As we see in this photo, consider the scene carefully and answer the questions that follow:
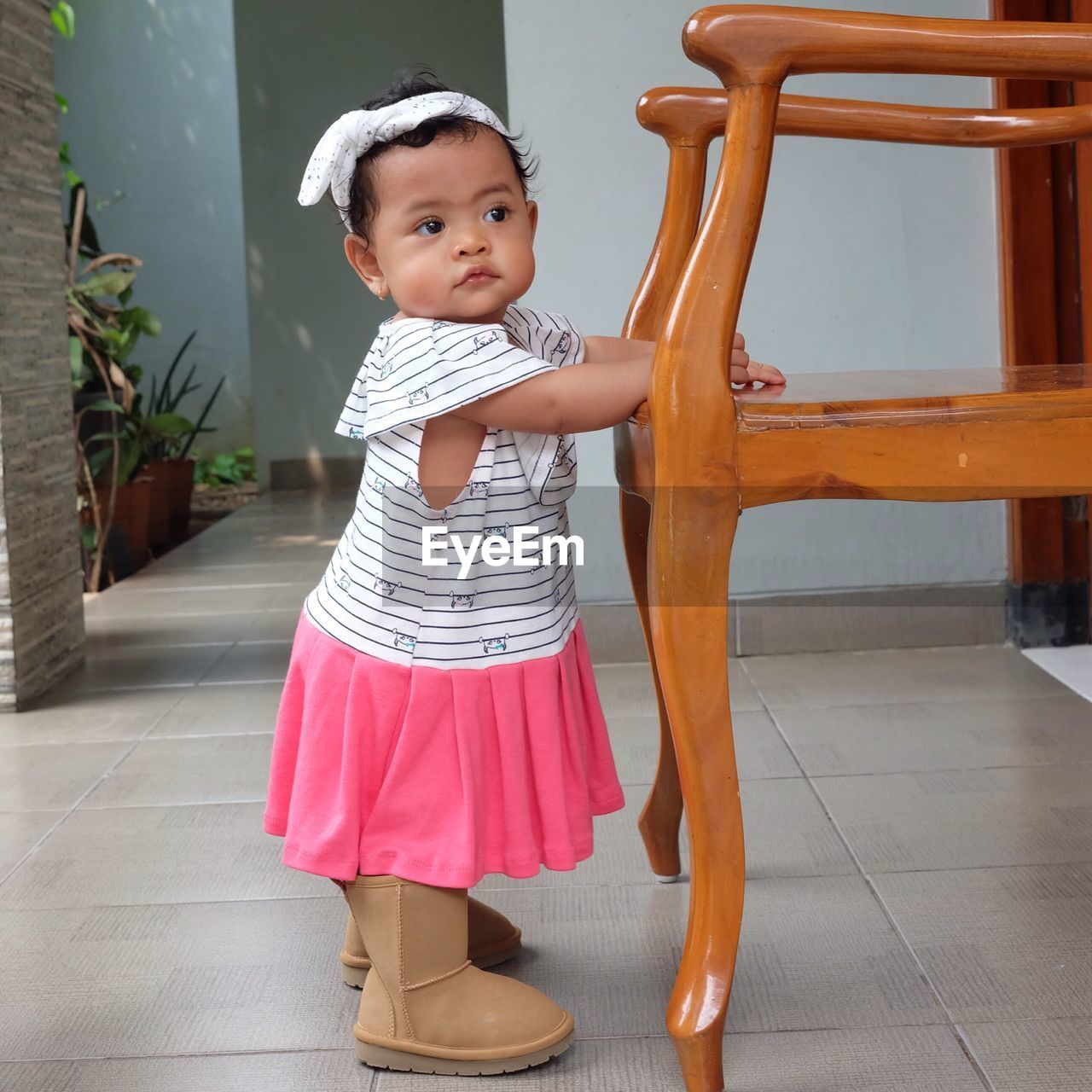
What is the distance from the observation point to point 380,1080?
3.09 ft

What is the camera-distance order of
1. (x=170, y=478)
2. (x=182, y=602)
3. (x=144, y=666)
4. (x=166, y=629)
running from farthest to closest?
(x=170, y=478) → (x=182, y=602) → (x=166, y=629) → (x=144, y=666)

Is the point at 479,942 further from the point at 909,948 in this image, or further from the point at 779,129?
the point at 779,129

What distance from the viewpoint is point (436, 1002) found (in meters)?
0.96

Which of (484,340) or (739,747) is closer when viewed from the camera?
(484,340)

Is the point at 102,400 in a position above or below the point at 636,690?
above

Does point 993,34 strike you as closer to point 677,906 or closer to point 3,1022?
point 677,906

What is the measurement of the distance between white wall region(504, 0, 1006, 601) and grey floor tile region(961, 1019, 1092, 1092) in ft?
3.96

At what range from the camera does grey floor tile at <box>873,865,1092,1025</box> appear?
100cm

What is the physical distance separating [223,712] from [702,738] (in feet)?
4.18

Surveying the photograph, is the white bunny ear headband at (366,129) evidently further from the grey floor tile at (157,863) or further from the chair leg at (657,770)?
the grey floor tile at (157,863)

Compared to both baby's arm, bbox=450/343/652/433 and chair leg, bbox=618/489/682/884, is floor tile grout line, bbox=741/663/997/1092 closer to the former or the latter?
chair leg, bbox=618/489/682/884

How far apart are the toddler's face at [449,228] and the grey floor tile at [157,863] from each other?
2.06ft

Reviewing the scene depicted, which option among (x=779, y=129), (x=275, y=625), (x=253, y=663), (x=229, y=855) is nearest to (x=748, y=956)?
(x=229, y=855)

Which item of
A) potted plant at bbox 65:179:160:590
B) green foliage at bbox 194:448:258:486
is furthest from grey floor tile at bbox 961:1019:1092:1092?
green foliage at bbox 194:448:258:486
